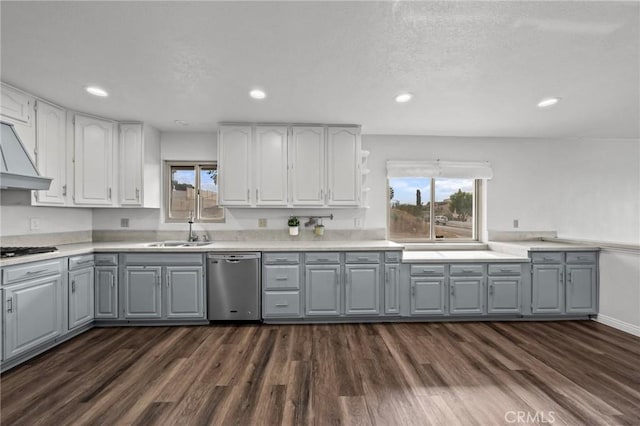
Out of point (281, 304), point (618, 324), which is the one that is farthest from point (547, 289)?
point (281, 304)

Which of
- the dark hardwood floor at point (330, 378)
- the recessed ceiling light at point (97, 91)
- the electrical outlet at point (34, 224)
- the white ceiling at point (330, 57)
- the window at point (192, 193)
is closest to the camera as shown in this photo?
the white ceiling at point (330, 57)

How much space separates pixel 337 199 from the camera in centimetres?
341

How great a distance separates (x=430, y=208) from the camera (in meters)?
3.95

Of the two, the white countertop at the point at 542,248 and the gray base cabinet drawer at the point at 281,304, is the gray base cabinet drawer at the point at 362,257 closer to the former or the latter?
the gray base cabinet drawer at the point at 281,304

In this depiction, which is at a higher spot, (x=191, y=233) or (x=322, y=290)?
(x=191, y=233)

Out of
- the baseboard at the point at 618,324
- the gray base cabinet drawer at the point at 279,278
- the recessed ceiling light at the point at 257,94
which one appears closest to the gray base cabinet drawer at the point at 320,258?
the gray base cabinet drawer at the point at 279,278

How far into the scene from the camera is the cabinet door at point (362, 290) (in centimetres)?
307

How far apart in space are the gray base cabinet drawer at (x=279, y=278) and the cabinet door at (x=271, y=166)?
81 centimetres

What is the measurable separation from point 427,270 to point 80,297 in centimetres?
376

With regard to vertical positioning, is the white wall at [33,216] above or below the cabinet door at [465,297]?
above

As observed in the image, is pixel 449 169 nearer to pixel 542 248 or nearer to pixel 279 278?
pixel 542 248

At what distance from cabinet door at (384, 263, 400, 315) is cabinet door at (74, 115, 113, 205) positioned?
3.42 meters

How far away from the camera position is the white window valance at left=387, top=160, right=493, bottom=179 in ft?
12.4

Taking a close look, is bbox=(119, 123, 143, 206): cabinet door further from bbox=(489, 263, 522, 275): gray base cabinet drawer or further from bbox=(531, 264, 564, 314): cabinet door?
bbox=(531, 264, 564, 314): cabinet door
